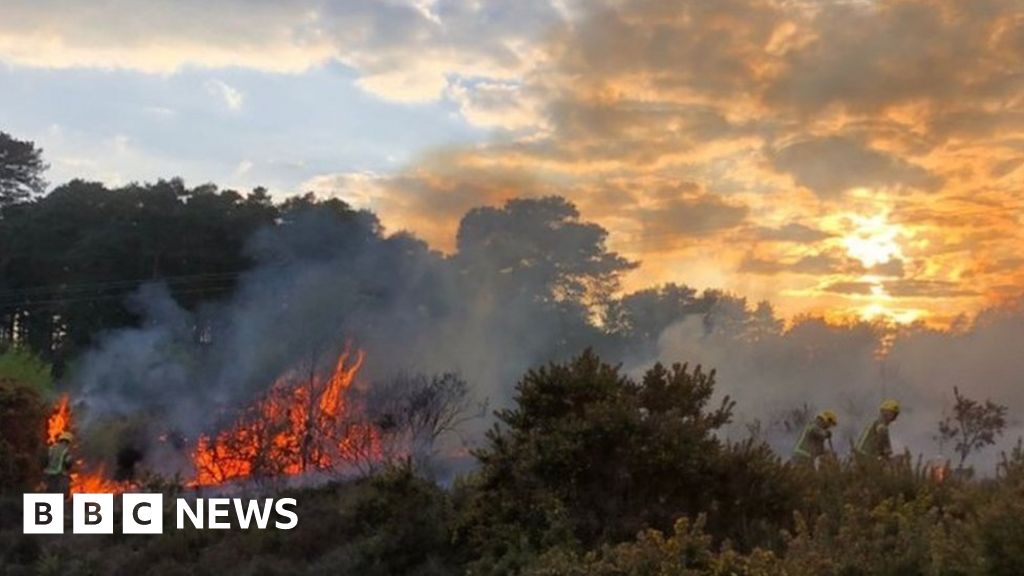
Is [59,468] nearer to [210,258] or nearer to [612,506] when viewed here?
[612,506]

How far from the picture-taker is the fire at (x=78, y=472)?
90.9 ft

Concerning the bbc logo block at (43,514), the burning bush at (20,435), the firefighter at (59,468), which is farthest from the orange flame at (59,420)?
the bbc logo block at (43,514)

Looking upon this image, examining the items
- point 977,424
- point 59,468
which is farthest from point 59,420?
point 977,424

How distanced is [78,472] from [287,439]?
541cm

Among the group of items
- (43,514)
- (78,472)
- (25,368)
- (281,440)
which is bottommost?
(78,472)

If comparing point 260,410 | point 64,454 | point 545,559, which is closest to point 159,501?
point 64,454

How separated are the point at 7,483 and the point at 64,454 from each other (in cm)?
216

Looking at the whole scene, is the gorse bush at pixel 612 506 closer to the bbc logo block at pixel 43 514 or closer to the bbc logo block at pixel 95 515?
the bbc logo block at pixel 95 515

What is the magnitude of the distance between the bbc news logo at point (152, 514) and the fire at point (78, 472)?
803cm

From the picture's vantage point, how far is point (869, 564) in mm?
7750

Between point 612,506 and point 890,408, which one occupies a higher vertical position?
point 890,408

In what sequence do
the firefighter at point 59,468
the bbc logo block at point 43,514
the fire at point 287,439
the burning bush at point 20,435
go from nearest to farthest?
the bbc logo block at point 43,514
the firefighter at point 59,468
the burning bush at point 20,435
the fire at point 287,439

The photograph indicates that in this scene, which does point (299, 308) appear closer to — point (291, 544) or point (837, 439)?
point (837, 439)

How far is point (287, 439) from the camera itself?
32500mm
